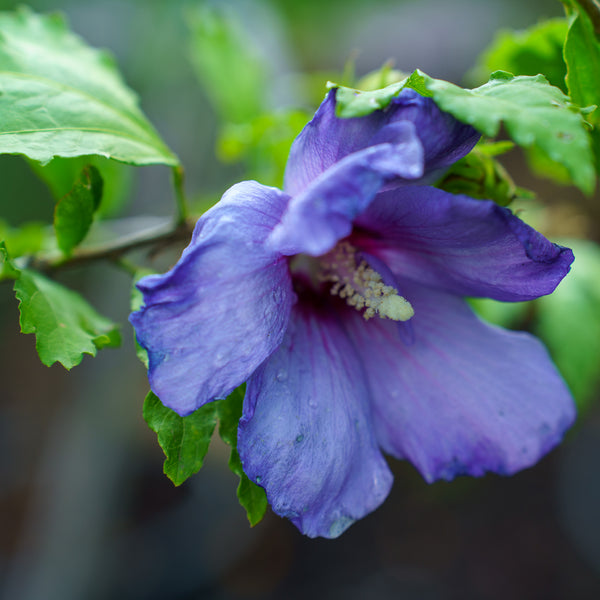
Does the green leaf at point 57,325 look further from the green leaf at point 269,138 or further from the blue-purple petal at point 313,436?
the green leaf at point 269,138

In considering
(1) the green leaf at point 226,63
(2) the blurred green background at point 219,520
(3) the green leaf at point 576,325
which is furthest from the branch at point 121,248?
(2) the blurred green background at point 219,520

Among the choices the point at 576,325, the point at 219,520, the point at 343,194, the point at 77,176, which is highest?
the point at 343,194

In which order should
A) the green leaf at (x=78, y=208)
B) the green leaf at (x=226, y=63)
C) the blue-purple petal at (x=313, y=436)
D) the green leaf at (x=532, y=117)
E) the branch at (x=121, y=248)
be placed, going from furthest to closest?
the green leaf at (x=226, y=63) < the branch at (x=121, y=248) < the green leaf at (x=78, y=208) < the blue-purple petal at (x=313, y=436) < the green leaf at (x=532, y=117)

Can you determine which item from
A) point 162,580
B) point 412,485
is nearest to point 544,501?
point 412,485

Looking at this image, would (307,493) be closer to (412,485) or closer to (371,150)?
(371,150)

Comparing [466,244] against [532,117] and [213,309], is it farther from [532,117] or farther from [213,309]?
[213,309]

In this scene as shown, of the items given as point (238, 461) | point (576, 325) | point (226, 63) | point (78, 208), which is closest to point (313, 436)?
point (238, 461)
